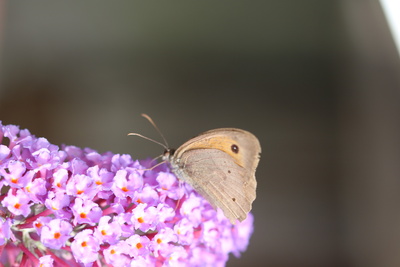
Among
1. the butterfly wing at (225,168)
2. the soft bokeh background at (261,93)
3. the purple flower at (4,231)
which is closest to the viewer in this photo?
the purple flower at (4,231)

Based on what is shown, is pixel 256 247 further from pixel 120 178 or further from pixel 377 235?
pixel 120 178

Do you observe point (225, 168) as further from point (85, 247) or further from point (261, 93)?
point (261, 93)

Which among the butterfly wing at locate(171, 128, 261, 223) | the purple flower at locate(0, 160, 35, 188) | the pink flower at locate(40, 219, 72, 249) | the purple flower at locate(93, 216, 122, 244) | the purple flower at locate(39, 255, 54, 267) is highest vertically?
the butterfly wing at locate(171, 128, 261, 223)

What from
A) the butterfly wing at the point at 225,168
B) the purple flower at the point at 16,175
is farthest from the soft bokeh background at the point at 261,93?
the purple flower at the point at 16,175

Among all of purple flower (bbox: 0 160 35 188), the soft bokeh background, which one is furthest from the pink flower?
the soft bokeh background

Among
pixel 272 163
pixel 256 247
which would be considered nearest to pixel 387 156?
pixel 272 163

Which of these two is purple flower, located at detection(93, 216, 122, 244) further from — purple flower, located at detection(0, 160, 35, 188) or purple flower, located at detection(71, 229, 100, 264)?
purple flower, located at detection(0, 160, 35, 188)

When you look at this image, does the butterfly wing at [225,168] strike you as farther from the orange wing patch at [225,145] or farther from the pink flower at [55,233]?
the pink flower at [55,233]
